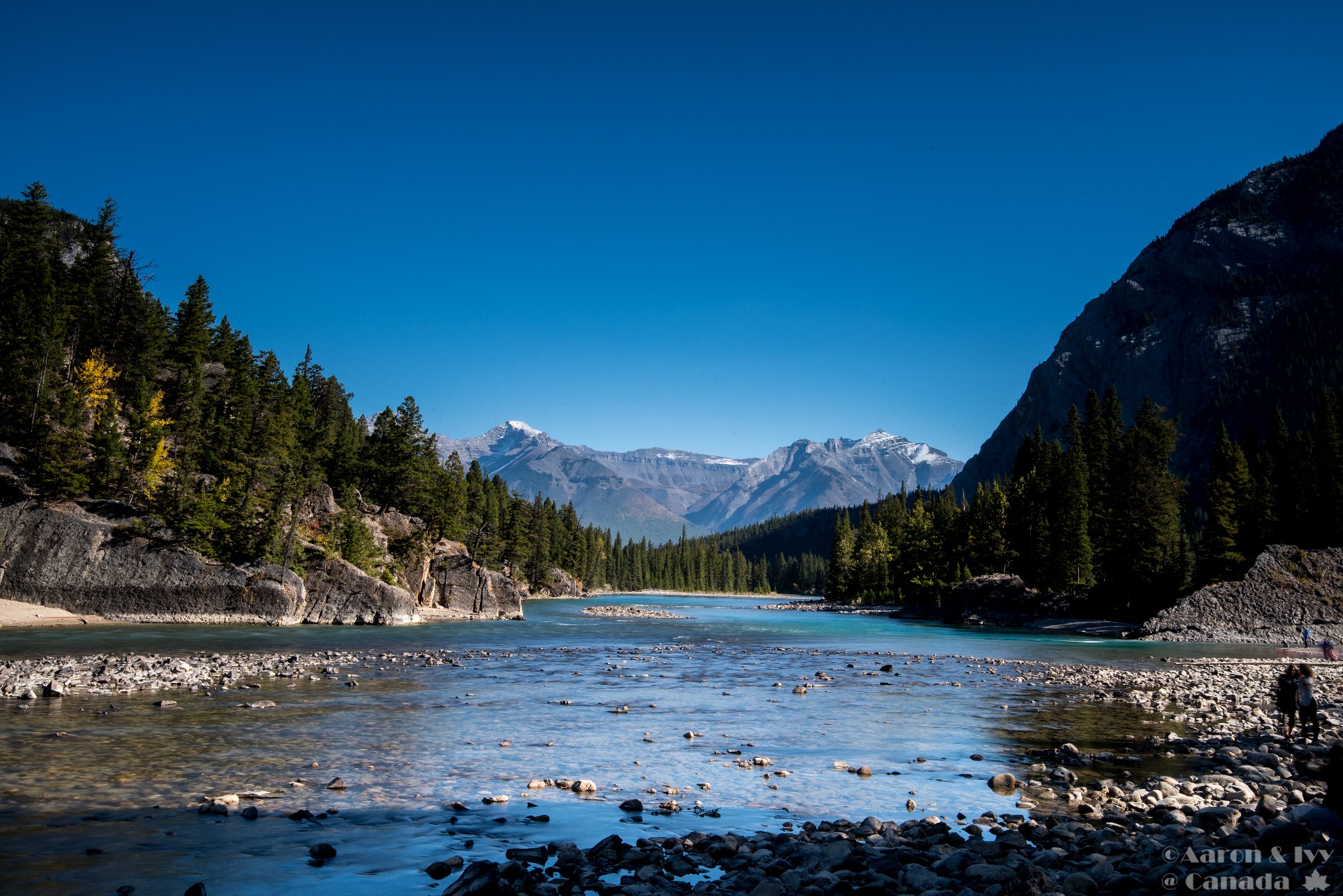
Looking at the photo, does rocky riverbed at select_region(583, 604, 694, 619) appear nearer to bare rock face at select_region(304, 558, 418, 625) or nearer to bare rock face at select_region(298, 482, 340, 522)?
bare rock face at select_region(304, 558, 418, 625)

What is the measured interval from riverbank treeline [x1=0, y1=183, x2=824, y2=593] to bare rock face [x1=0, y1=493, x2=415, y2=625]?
7.07 ft

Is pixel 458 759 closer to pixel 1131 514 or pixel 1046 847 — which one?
pixel 1046 847

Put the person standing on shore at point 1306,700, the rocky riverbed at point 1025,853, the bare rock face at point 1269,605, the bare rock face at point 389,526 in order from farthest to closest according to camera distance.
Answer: the bare rock face at point 389,526 < the bare rock face at point 1269,605 < the person standing on shore at point 1306,700 < the rocky riverbed at point 1025,853

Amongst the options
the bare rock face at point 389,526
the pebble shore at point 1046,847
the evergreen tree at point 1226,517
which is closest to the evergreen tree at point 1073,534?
the evergreen tree at point 1226,517

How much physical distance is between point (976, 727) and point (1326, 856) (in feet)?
44.8

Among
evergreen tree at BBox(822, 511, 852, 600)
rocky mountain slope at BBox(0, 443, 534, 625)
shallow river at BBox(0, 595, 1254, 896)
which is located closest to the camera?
shallow river at BBox(0, 595, 1254, 896)

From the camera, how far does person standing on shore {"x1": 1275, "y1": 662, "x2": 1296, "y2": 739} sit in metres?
19.5

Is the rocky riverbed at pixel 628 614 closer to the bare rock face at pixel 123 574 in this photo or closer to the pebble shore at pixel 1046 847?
the bare rock face at pixel 123 574

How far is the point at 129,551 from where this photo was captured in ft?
181

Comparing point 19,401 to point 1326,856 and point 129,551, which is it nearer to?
point 129,551

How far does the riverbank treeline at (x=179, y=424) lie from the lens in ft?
197

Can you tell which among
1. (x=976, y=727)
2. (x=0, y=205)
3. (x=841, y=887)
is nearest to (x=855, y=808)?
(x=841, y=887)

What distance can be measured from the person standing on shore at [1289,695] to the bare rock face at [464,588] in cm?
7420

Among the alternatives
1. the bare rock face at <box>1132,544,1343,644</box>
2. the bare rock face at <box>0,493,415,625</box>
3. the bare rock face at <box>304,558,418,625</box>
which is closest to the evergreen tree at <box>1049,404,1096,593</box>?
the bare rock face at <box>1132,544,1343,644</box>
